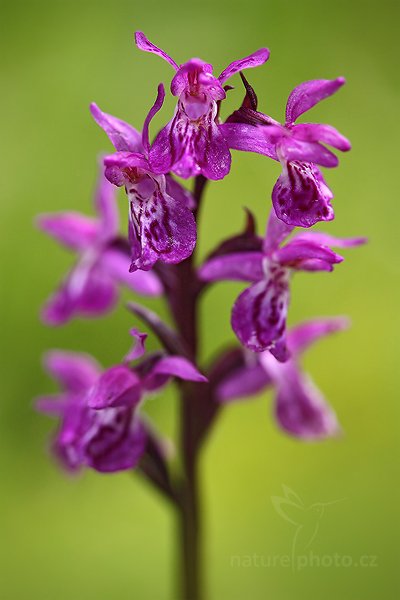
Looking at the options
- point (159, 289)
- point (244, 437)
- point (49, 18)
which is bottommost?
point (244, 437)

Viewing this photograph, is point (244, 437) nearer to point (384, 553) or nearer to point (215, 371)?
point (384, 553)

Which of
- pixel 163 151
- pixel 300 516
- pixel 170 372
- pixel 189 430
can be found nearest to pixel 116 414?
pixel 170 372

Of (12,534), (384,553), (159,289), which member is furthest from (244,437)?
(159,289)

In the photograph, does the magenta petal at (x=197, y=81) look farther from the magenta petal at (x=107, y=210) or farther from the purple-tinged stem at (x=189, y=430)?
the magenta petal at (x=107, y=210)

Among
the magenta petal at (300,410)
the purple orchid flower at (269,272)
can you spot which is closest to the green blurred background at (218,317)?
the magenta petal at (300,410)

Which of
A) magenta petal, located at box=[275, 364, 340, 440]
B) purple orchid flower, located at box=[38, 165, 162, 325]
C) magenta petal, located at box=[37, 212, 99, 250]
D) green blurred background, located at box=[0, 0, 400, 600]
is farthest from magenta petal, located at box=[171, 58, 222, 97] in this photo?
green blurred background, located at box=[0, 0, 400, 600]

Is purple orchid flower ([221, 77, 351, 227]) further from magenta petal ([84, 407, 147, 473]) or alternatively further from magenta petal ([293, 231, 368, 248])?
magenta petal ([84, 407, 147, 473])
